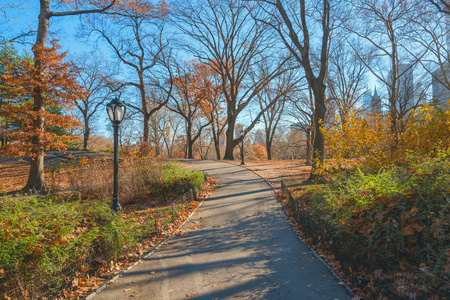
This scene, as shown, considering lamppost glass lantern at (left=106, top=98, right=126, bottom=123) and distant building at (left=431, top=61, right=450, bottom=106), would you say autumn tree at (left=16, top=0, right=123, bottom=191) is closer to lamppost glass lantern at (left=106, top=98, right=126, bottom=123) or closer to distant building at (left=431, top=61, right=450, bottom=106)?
lamppost glass lantern at (left=106, top=98, right=126, bottom=123)

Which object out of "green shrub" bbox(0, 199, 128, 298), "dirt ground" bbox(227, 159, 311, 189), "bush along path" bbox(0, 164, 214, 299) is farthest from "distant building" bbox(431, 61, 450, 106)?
"green shrub" bbox(0, 199, 128, 298)

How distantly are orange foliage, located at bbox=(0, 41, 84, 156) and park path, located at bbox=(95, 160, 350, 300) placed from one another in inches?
344

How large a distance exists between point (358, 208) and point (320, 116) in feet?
24.9

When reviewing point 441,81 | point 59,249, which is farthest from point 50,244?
point 441,81

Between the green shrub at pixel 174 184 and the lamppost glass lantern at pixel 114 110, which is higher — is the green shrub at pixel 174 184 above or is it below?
below

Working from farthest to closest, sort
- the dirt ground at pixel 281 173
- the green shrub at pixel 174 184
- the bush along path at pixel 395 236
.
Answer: the dirt ground at pixel 281 173
the green shrub at pixel 174 184
the bush along path at pixel 395 236

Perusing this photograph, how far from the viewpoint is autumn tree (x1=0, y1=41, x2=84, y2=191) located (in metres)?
11.0

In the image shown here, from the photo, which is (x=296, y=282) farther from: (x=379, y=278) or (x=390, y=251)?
(x=390, y=251)

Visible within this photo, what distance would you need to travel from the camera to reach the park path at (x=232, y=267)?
3747 mm

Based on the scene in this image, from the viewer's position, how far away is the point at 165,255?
5297 millimetres

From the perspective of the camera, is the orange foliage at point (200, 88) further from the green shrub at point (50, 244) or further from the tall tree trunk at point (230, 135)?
the green shrub at point (50, 244)

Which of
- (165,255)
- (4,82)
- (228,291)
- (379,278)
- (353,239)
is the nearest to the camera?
(379,278)

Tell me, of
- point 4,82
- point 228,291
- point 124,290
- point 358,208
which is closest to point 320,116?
point 358,208

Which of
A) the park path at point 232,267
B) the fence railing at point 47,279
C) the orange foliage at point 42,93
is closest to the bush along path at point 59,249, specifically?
the fence railing at point 47,279
